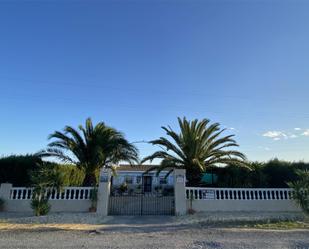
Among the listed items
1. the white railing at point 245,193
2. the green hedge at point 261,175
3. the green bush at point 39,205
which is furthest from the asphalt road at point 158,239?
the green hedge at point 261,175

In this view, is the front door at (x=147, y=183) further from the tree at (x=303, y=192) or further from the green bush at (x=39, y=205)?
the tree at (x=303, y=192)

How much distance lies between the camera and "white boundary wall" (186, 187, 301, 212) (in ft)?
40.3

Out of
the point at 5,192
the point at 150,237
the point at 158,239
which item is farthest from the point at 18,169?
the point at 158,239

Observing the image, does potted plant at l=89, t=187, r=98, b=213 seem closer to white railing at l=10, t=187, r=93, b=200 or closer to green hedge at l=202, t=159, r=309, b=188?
white railing at l=10, t=187, r=93, b=200

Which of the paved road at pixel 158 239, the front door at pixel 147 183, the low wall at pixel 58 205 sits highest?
the front door at pixel 147 183

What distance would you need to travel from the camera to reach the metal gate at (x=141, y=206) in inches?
471

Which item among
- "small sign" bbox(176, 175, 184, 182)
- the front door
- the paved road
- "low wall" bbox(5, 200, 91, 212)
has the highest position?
the front door

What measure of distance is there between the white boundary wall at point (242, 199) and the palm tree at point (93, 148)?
484 centimetres

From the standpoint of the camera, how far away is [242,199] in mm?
12562

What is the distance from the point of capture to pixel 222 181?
14.4 m

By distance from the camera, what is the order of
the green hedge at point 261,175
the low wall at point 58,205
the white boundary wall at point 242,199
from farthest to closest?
Answer: the green hedge at point 261,175, the white boundary wall at point 242,199, the low wall at point 58,205

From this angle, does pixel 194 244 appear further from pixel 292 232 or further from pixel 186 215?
pixel 186 215

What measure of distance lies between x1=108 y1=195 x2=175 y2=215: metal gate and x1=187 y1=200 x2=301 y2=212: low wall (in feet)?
5.44

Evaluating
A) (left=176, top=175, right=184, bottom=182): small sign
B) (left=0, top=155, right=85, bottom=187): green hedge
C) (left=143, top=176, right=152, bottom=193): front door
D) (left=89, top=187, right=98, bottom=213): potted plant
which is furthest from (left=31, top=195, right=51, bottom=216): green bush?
(left=143, top=176, right=152, bottom=193): front door
